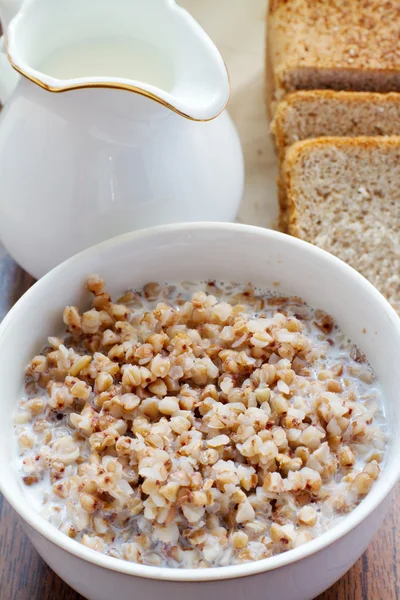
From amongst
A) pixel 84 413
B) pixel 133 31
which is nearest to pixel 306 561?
pixel 84 413

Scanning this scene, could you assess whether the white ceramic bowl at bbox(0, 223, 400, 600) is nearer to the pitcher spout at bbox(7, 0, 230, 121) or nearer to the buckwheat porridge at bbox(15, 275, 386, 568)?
the buckwheat porridge at bbox(15, 275, 386, 568)

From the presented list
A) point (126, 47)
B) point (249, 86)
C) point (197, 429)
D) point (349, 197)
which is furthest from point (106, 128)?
point (249, 86)

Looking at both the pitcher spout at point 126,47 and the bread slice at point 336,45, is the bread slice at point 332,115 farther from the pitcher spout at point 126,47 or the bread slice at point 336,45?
the pitcher spout at point 126,47

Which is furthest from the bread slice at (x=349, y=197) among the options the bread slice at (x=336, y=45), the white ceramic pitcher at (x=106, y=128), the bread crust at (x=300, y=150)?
the white ceramic pitcher at (x=106, y=128)

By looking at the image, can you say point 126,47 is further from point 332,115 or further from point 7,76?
point 332,115

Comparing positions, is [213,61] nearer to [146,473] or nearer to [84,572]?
[146,473]

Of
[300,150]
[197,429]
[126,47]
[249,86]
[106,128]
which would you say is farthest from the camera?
[249,86]

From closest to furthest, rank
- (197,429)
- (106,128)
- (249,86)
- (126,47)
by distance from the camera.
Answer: (197,429) < (106,128) < (126,47) < (249,86)
